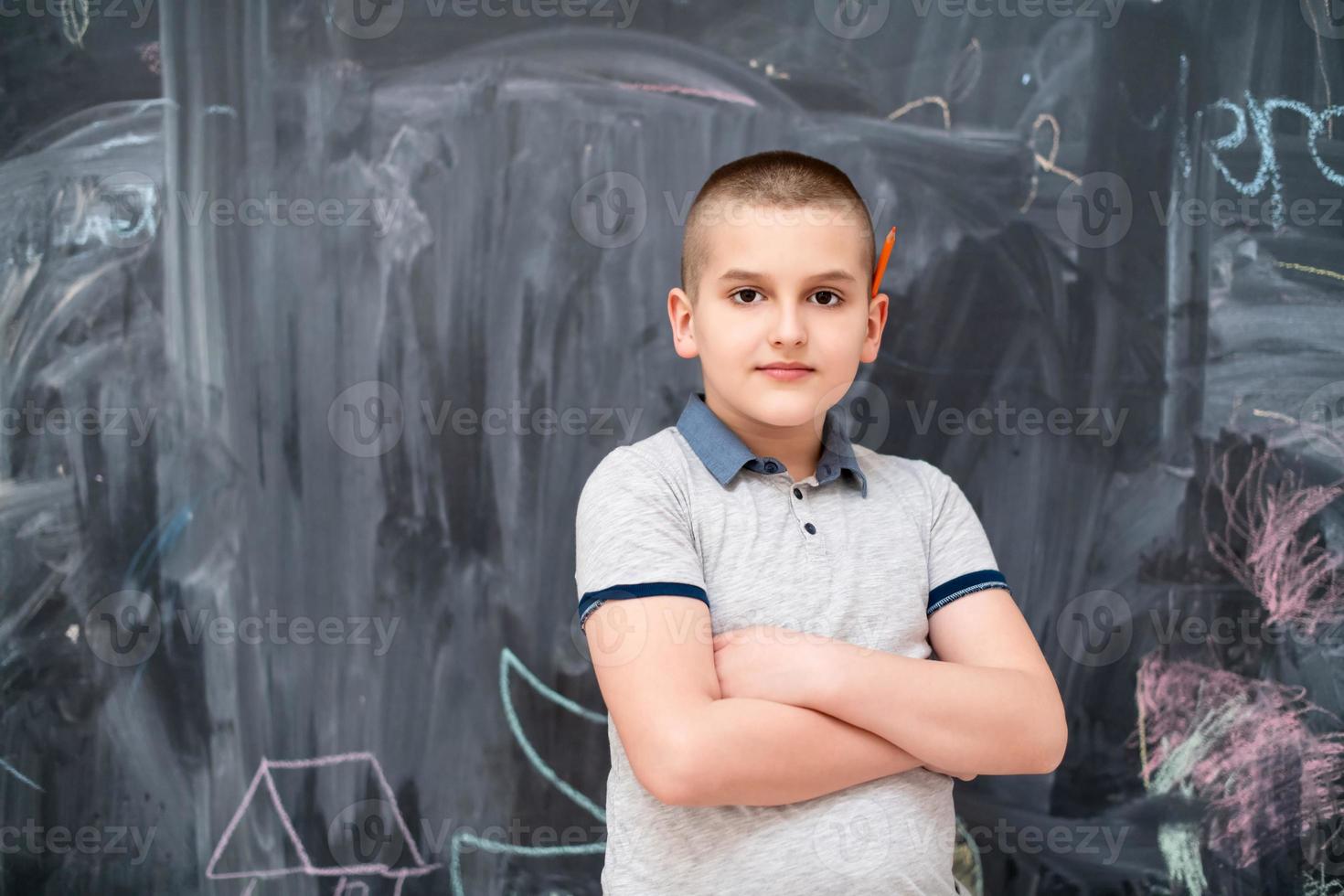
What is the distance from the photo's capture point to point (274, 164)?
1.76 metres

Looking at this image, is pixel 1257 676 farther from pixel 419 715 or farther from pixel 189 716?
pixel 189 716

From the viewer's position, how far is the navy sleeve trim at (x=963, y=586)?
1.31 m

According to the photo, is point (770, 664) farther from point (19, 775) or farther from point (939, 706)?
point (19, 775)

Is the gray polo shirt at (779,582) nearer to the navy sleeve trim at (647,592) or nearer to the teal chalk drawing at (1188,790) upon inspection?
the navy sleeve trim at (647,592)

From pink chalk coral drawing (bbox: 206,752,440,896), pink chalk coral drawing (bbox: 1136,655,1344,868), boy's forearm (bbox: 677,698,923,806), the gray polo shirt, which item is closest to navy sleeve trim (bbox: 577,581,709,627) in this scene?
the gray polo shirt

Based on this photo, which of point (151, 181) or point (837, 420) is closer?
point (837, 420)

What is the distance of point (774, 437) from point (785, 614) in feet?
0.83

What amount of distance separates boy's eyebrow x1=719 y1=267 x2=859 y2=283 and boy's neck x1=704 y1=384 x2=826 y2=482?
0.16 metres

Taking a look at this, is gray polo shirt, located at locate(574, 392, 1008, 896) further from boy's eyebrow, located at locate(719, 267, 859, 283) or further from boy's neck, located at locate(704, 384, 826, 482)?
boy's eyebrow, located at locate(719, 267, 859, 283)

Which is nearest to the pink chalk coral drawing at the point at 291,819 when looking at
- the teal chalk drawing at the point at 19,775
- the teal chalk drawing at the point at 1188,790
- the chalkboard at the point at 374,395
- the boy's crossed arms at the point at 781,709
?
the chalkboard at the point at 374,395

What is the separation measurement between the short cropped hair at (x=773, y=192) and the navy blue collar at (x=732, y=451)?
164mm

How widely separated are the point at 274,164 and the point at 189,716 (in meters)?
1.02

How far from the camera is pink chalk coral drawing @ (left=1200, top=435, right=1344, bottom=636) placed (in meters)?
1.81

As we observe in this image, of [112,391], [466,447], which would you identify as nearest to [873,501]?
[466,447]
